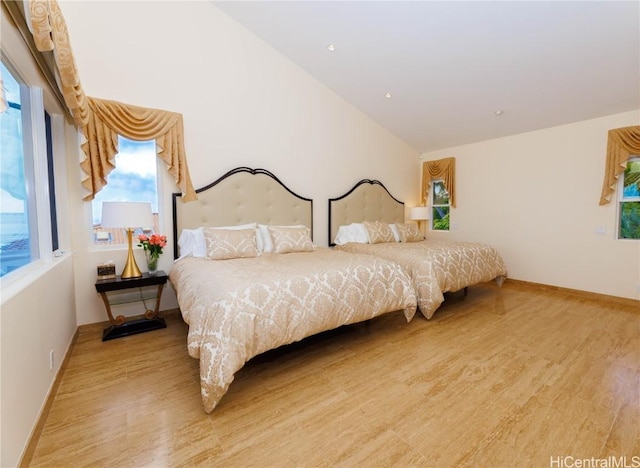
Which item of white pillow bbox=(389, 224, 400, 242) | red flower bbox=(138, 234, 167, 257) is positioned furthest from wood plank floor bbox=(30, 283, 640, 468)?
white pillow bbox=(389, 224, 400, 242)

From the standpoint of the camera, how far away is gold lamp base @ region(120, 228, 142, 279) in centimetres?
270

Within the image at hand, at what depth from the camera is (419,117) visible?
14.6 ft

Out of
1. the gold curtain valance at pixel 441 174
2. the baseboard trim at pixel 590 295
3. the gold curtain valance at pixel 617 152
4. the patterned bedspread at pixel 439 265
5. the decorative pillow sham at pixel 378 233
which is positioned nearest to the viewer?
the patterned bedspread at pixel 439 265

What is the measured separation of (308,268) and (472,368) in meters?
1.43

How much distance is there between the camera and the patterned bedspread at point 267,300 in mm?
1617

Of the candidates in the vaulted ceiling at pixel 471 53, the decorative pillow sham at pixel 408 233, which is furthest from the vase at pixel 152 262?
the decorative pillow sham at pixel 408 233

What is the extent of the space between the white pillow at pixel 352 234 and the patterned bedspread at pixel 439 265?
0.78 ft

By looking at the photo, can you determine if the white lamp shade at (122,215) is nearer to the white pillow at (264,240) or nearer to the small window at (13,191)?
the small window at (13,191)

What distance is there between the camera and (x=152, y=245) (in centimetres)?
281

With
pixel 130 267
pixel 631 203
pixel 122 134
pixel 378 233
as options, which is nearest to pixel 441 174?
pixel 378 233

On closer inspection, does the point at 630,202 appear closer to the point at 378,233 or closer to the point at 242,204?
the point at 378,233

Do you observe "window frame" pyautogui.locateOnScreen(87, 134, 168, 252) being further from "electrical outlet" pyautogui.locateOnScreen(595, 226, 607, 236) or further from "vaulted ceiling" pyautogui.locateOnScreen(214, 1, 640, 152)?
"electrical outlet" pyautogui.locateOnScreen(595, 226, 607, 236)

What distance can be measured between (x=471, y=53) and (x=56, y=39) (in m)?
3.51

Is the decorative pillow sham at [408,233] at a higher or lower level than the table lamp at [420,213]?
lower
